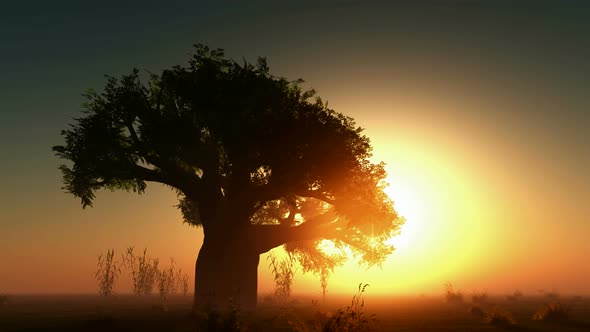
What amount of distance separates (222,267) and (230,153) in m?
7.43

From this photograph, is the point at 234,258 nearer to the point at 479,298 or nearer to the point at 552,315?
the point at 552,315

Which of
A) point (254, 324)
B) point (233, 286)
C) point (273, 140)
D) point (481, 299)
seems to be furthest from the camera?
point (481, 299)

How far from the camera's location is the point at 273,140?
28078 mm

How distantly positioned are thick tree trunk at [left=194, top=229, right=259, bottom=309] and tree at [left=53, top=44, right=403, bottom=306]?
65mm

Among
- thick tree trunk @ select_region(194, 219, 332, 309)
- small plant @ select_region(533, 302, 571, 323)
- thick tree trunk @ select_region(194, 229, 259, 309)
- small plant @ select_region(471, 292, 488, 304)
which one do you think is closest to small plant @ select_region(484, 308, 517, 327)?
small plant @ select_region(533, 302, 571, 323)

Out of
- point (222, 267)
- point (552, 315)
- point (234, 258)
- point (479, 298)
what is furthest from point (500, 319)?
point (479, 298)

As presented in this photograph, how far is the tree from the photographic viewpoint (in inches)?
1115

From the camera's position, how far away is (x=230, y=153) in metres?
29.6

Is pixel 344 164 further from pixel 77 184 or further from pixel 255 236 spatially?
pixel 77 184

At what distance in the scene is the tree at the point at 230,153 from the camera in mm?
28312

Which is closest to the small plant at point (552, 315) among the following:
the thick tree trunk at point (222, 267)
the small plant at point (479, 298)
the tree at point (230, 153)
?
the tree at point (230, 153)

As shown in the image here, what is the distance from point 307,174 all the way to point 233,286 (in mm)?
9180

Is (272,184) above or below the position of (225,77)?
below

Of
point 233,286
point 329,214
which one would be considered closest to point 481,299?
point 329,214
